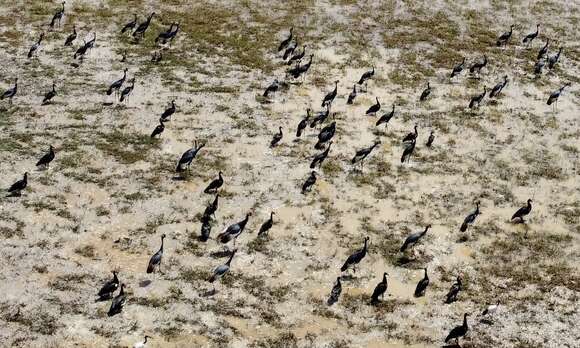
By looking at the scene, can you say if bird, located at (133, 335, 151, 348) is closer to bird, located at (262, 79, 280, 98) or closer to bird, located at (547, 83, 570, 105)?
bird, located at (262, 79, 280, 98)

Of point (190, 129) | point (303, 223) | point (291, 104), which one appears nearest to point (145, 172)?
point (190, 129)

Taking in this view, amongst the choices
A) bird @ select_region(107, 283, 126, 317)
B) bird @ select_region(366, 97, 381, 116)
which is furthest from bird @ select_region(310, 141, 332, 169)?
bird @ select_region(107, 283, 126, 317)

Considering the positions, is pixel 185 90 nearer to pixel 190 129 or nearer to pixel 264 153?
pixel 190 129

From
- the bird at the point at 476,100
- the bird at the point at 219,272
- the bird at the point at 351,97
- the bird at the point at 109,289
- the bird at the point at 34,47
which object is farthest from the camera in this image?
the bird at the point at 34,47

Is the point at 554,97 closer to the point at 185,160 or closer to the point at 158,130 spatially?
the point at 185,160

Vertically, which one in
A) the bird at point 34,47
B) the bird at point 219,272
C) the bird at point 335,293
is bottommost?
the bird at point 34,47

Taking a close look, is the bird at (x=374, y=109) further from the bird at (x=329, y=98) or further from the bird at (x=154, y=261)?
the bird at (x=154, y=261)

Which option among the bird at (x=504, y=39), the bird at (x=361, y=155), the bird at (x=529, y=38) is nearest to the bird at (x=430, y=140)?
the bird at (x=361, y=155)
